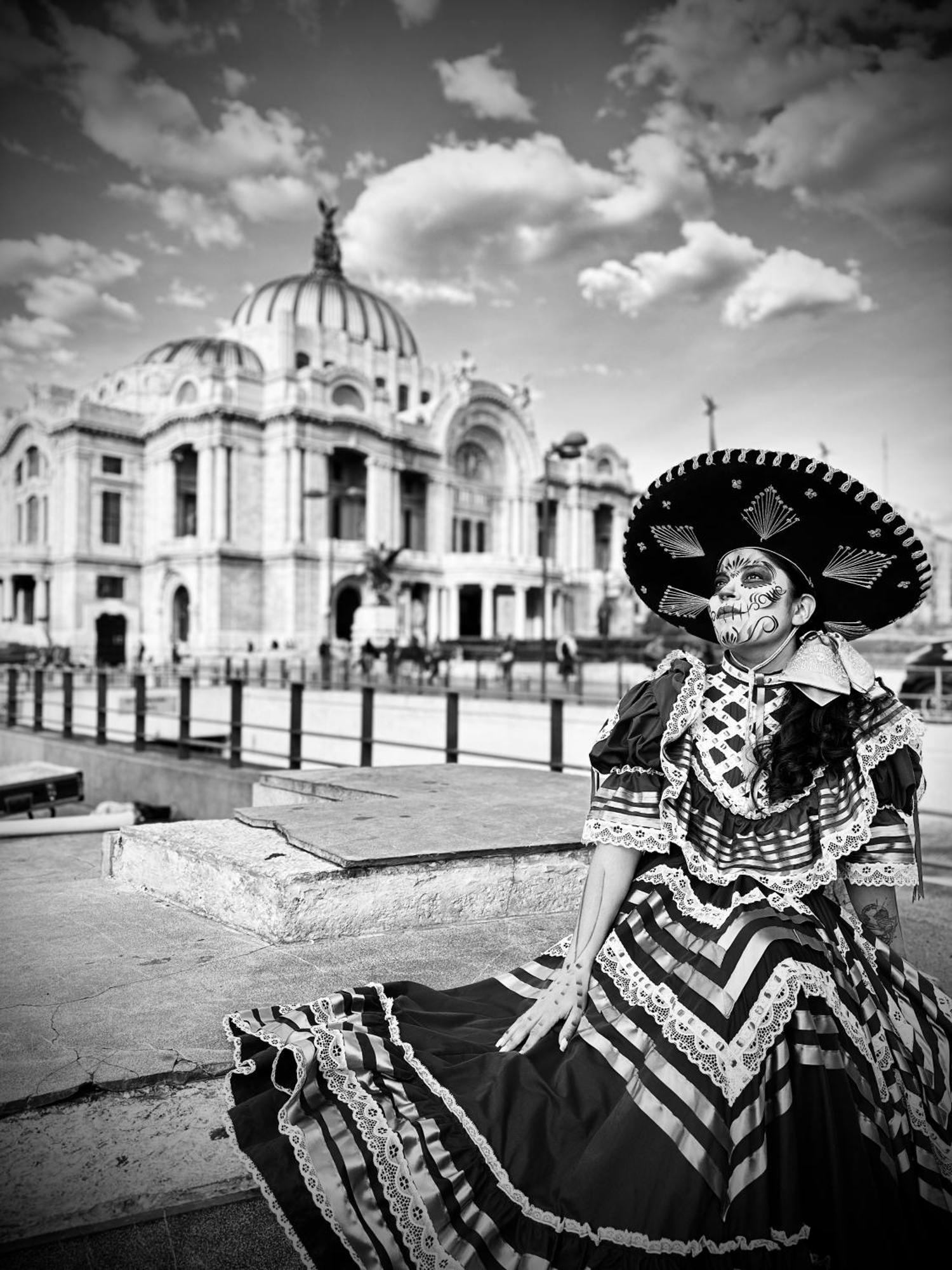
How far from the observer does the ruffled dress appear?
60.9 inches

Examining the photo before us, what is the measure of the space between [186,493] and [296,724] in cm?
4120

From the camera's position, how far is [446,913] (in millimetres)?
3729

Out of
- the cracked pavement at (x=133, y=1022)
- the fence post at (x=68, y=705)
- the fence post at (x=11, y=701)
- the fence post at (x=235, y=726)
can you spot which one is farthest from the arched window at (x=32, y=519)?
the cracked pavement at (x=133, y=1022)

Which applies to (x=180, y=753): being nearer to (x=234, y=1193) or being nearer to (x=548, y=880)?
A: (x=548, y=880)

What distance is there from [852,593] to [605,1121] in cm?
134

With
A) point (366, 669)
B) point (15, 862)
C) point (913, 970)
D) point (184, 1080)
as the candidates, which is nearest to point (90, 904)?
point (15, 862)

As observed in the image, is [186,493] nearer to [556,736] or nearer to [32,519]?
[32,519]

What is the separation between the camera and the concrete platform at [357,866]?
11.4ft

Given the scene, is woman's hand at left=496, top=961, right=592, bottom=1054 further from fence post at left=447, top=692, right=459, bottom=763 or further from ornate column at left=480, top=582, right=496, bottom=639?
ornate column at left=480, top=582, right=496, bottom=639

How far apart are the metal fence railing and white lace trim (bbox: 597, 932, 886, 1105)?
370cm

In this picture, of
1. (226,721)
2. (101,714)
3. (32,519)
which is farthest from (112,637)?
(226,721)

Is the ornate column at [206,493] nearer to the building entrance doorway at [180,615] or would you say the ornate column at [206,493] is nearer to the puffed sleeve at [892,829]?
the building entrance doorway at [180,615]

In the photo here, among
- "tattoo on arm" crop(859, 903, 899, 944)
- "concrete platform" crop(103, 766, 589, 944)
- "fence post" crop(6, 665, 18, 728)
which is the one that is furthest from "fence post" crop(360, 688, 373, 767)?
"fence post" crop(6, 665, 18, 728)

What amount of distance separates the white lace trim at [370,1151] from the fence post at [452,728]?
5665 mm
